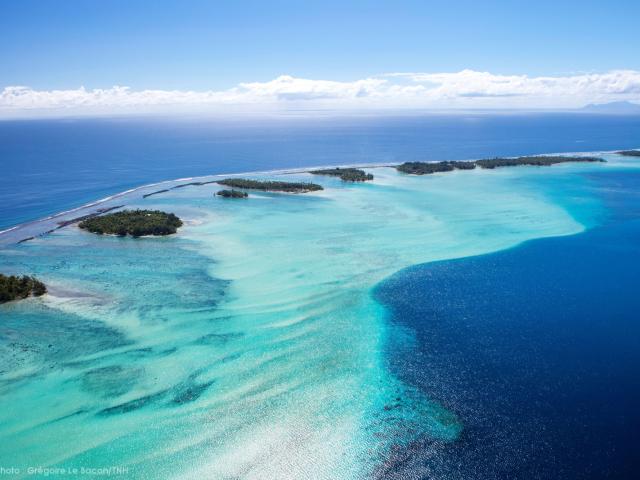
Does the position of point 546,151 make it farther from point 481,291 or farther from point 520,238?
point 481,291

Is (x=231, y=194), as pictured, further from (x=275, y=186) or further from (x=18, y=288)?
(x=18, y=288)

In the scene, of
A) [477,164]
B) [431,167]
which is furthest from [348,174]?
[477,164]

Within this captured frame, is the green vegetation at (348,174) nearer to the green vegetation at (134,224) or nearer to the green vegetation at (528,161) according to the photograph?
the green vegetation at (528,161)

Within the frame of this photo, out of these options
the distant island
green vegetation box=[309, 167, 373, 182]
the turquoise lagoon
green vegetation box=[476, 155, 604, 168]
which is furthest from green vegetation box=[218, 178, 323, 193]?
green vegetation box=[476, 155, 604, 168]

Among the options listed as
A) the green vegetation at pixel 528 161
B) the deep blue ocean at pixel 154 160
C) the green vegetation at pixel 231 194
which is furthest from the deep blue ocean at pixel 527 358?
the green vegetation at pixel 528 161

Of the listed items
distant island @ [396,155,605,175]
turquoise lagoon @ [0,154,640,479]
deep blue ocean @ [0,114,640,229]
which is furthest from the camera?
distant island @ [396,155,605,175]

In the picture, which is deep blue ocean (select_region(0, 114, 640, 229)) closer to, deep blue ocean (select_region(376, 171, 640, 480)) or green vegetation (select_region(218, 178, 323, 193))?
green vegetation (select_region(218, 178, 323, 193))

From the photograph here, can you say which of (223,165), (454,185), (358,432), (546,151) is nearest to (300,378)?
(358,432)
